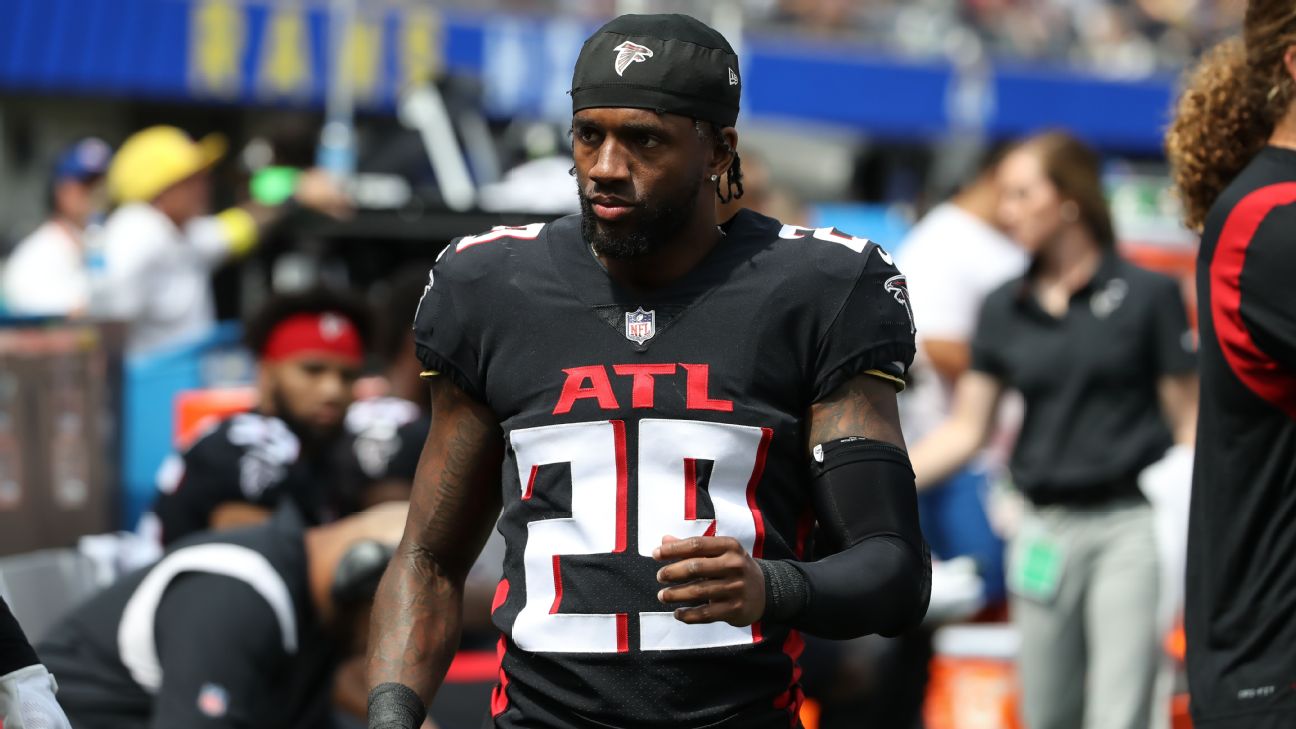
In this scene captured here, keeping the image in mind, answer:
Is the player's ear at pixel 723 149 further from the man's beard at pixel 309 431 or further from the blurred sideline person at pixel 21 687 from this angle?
the man's beard at pixel 309 431

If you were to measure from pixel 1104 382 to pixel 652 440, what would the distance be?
3.40 metres

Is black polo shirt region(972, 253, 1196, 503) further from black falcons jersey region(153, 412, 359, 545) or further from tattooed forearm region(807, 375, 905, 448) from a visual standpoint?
tattooed forearm region(807, 375, 905, 448)

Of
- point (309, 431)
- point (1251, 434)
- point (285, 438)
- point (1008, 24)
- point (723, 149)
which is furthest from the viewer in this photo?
point (1008, 24)

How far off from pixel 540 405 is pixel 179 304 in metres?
6.75

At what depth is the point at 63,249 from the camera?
9.45 metres

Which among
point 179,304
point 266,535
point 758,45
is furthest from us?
point 758,45

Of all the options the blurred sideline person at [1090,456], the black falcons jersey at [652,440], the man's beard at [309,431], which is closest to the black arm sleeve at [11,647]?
the black falcons jersey at [652,440]

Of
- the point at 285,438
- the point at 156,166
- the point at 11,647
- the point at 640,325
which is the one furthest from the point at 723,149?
the point at 156,166

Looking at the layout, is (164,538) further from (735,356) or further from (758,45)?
(758,45)

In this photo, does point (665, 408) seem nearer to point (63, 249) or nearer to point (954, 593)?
point (954, 593)

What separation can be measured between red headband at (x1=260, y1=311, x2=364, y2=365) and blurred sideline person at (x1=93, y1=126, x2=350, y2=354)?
2.35 meters

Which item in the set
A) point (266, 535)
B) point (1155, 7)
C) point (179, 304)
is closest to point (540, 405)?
point (266, 535)

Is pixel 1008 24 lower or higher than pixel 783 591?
lower

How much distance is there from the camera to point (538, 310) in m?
2.83
